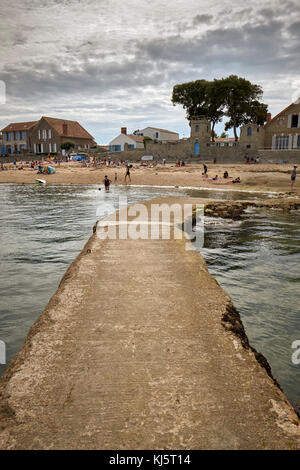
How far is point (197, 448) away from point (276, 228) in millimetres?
11535

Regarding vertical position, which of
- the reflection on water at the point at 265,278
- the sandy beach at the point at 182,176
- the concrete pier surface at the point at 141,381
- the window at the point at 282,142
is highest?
the window at the point at 282,142

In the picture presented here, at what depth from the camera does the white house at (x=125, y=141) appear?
65.4 meters

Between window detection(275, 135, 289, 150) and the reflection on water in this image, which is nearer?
the reflection on water

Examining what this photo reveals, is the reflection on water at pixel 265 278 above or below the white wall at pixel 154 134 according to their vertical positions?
below

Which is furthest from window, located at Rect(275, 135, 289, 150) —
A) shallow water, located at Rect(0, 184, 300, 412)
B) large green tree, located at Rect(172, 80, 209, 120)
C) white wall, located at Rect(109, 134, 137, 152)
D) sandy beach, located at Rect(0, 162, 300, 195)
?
shallow water, located at Rect(0, 184, 300, 412)

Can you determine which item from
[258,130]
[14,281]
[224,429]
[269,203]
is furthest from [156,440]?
[258,130]

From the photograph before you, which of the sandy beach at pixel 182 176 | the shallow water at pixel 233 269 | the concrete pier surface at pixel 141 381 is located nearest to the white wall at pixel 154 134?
the sandy beach at pixel 182 176

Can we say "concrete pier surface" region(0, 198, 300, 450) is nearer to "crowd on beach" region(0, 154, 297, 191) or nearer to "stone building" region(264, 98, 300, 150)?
"crowd on beach" region(0, 154, 297, 191)

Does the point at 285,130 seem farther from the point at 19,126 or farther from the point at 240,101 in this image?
the point at 19,126

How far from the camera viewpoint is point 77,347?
3348mm

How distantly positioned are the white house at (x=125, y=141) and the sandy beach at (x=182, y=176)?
20095 mm

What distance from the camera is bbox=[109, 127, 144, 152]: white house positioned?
6538 centimetres

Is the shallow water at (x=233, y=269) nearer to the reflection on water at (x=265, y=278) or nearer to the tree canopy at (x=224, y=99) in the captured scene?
the reflection on water at (x=265, y=278)

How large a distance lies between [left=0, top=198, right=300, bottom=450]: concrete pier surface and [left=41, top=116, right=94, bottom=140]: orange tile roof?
63485 millimetres
